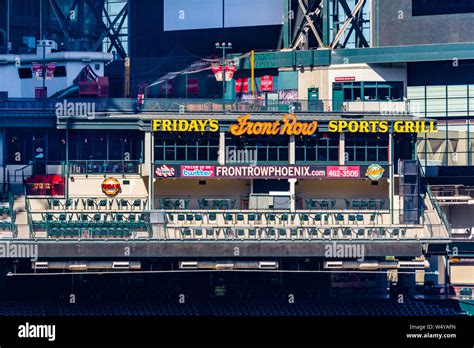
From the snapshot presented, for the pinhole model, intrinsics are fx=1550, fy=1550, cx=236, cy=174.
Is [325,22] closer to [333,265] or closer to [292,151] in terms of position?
[292,151]

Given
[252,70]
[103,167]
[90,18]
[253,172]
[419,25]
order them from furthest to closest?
[90,18] → [252,70] → [419,25] → [103,167] → [253,172]

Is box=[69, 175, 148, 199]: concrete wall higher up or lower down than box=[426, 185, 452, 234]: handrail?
higher up

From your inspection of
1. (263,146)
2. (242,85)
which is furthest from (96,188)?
(242,85)

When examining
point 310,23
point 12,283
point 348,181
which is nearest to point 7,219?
point 12,283

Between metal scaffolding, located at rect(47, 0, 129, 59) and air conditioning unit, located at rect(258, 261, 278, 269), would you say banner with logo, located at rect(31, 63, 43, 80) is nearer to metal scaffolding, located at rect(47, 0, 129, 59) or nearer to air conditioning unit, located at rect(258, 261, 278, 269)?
metal scaffolding, located at rect(47, 0, 129, 59)

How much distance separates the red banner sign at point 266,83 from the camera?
105 metres

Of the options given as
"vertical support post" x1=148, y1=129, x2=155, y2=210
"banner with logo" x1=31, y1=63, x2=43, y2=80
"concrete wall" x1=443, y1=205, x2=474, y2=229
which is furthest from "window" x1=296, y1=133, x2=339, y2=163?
"banner with logo" x1=31, y1=63, x2=43, y2=80

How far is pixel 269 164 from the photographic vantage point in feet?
304

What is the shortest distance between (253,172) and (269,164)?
3.57ft

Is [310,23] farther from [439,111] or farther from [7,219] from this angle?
[7,219]

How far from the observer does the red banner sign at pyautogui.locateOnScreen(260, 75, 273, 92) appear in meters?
105

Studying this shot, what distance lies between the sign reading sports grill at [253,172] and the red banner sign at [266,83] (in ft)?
44.1

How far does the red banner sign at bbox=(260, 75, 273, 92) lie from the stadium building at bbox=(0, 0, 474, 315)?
0.20 meters

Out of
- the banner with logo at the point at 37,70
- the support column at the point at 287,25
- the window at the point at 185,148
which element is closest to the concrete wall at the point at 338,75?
the support column at the point at 287,25
